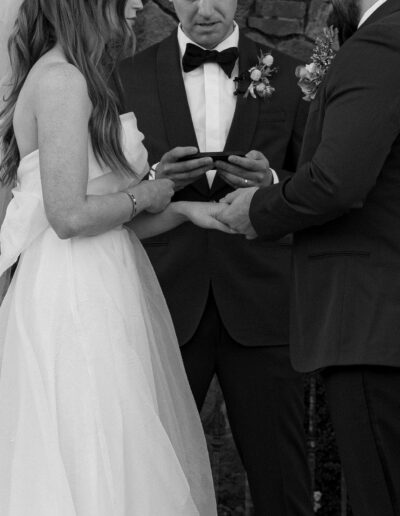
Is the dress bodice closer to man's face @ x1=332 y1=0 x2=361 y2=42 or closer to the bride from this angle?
the bride

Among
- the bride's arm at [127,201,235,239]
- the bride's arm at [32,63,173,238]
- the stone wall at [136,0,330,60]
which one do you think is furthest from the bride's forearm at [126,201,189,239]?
the stone wall at [136,0,330,60]

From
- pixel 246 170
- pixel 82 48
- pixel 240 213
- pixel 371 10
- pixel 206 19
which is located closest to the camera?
pixel 371 10

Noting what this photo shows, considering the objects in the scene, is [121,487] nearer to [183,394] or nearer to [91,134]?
[183,394]

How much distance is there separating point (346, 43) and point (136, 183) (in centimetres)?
89

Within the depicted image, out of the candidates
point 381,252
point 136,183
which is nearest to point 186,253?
point 136,183

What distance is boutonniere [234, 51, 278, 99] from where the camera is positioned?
4.30 m

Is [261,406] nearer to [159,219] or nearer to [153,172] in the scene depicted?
[159,219]

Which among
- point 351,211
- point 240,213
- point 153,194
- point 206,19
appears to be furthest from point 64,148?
point 206,19

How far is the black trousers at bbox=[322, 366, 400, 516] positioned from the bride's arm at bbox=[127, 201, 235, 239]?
84cm

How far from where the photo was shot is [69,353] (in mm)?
3369

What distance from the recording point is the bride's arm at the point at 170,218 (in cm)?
388

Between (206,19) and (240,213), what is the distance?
1.07 meters

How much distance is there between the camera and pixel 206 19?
14.5 feet

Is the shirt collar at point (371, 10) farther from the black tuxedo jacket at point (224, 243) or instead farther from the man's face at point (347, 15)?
the black tuxedo jacket at point (224, 243)
